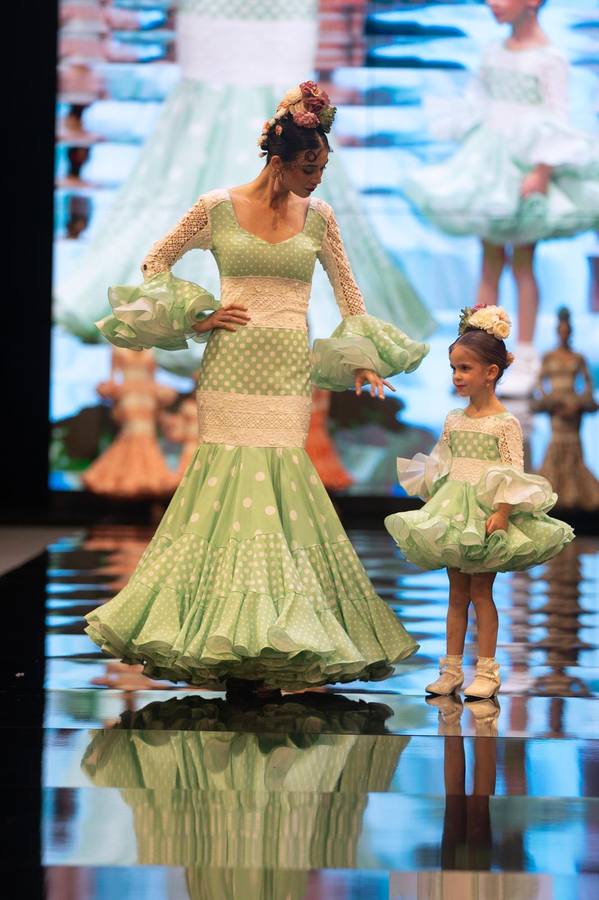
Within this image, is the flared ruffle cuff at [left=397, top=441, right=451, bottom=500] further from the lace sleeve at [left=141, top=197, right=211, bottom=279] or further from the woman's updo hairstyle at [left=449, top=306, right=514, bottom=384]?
the lace sleeve at [left=141, top=197, right=211, bottom=279]

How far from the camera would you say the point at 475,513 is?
3.71m

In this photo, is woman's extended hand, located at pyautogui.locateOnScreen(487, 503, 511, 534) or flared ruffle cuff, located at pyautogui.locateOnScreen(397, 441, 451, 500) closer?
woman's extended hand, located at pyautogui.locateOnScreen(487, 503, 511, 534)

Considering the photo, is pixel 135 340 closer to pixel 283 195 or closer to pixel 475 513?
pixel 283 195

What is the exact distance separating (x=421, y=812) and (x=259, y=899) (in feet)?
1.79

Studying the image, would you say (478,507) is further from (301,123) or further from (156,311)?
(301,123)

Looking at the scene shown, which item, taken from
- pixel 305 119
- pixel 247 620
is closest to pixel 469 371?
pixel 305 119

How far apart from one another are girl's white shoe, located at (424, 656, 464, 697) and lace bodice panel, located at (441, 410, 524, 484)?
48cm

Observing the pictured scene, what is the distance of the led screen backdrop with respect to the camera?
1038 centimetres

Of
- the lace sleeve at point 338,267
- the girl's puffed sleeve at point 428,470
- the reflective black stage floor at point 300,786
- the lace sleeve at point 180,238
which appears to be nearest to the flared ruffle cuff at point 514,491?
the girl's puffed sleeve at point 428,470

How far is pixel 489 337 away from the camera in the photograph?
12.6ft

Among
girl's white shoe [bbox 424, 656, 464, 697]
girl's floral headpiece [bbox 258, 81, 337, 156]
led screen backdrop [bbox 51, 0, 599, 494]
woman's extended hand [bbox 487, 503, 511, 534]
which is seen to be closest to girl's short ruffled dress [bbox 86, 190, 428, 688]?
girl's white shoe [bbox 424, 656, 464, 697]

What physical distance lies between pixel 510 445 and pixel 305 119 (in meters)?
0.97

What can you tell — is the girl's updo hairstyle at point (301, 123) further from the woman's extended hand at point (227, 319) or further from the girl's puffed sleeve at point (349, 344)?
the woman's extended hand at point (227, 319)

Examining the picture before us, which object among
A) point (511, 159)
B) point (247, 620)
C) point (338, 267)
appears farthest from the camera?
point (511, 159)
